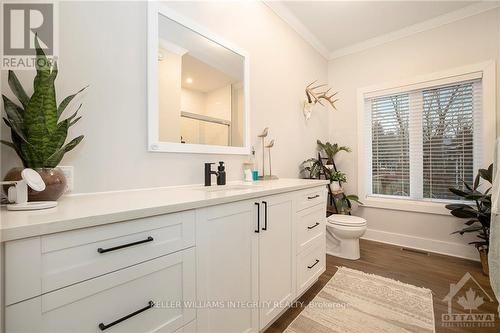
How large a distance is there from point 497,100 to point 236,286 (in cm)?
315

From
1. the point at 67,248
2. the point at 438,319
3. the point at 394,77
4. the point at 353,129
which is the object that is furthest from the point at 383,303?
the point at 394,77

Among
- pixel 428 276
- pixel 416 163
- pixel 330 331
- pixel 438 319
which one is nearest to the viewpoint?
pixel 330 331

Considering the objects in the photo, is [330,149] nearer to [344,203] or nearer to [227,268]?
[344,203]

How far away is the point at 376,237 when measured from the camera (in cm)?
297

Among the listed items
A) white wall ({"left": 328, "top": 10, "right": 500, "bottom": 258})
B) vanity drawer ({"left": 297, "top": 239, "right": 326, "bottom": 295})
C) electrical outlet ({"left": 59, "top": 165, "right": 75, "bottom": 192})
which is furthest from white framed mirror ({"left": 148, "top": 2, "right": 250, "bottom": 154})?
white wall ({"left": 328, "top": 10, "right": 500, "bottom": 258})

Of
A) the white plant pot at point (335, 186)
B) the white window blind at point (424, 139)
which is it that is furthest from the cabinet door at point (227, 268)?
the white window blind at point (424, 139)

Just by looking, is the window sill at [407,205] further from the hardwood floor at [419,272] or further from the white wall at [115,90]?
the white wall at [115,90]

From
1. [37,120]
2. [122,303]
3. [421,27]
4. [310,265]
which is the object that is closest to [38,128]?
[37,120]

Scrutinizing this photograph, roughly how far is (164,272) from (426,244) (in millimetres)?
3092

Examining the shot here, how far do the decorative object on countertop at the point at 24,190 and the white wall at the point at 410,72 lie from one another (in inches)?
129

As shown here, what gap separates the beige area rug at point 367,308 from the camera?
55.6 inches

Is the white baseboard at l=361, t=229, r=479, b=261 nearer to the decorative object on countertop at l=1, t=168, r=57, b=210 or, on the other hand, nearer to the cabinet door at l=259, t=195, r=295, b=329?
the cabinet door at l=259, t=195, r=295, b=329

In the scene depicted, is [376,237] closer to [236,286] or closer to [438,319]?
[438,319]

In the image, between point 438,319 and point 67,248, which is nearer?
point 67,248
